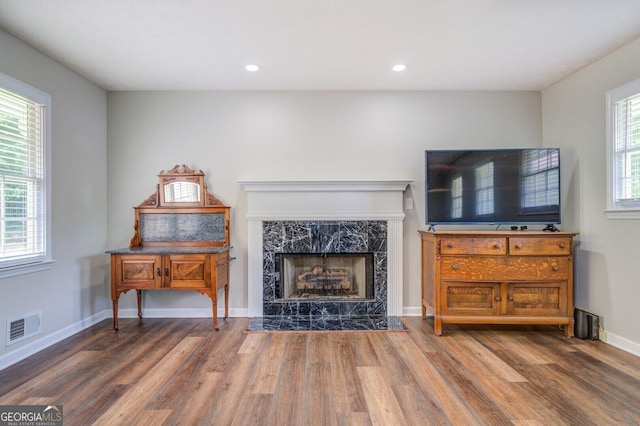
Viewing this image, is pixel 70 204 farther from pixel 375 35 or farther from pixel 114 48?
pixel 375 35

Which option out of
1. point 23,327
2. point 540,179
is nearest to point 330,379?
point 23,327

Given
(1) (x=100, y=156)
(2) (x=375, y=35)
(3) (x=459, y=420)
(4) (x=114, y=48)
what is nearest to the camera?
(3) (x=459, y=420)

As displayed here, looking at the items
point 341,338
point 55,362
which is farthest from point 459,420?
point 55,362

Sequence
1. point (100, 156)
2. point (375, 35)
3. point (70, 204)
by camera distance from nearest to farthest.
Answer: point (375, 35) → point (70, 204) → point (100, 156)

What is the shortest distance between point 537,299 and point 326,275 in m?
2.13

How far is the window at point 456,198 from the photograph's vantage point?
10.5 ft

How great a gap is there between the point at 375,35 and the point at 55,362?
3.63 metres

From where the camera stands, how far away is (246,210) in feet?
11.7

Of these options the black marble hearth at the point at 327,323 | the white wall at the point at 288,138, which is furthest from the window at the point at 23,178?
the black marble hearth at the point at 327,323

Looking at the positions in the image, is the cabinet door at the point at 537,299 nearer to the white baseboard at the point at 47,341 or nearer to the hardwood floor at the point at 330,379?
the hardwood floor at the point at 330,379

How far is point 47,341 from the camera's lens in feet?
9.09

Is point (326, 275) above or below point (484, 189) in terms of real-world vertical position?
below

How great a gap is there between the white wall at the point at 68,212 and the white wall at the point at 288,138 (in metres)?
0.22

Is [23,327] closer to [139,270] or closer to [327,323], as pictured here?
[139,270]
